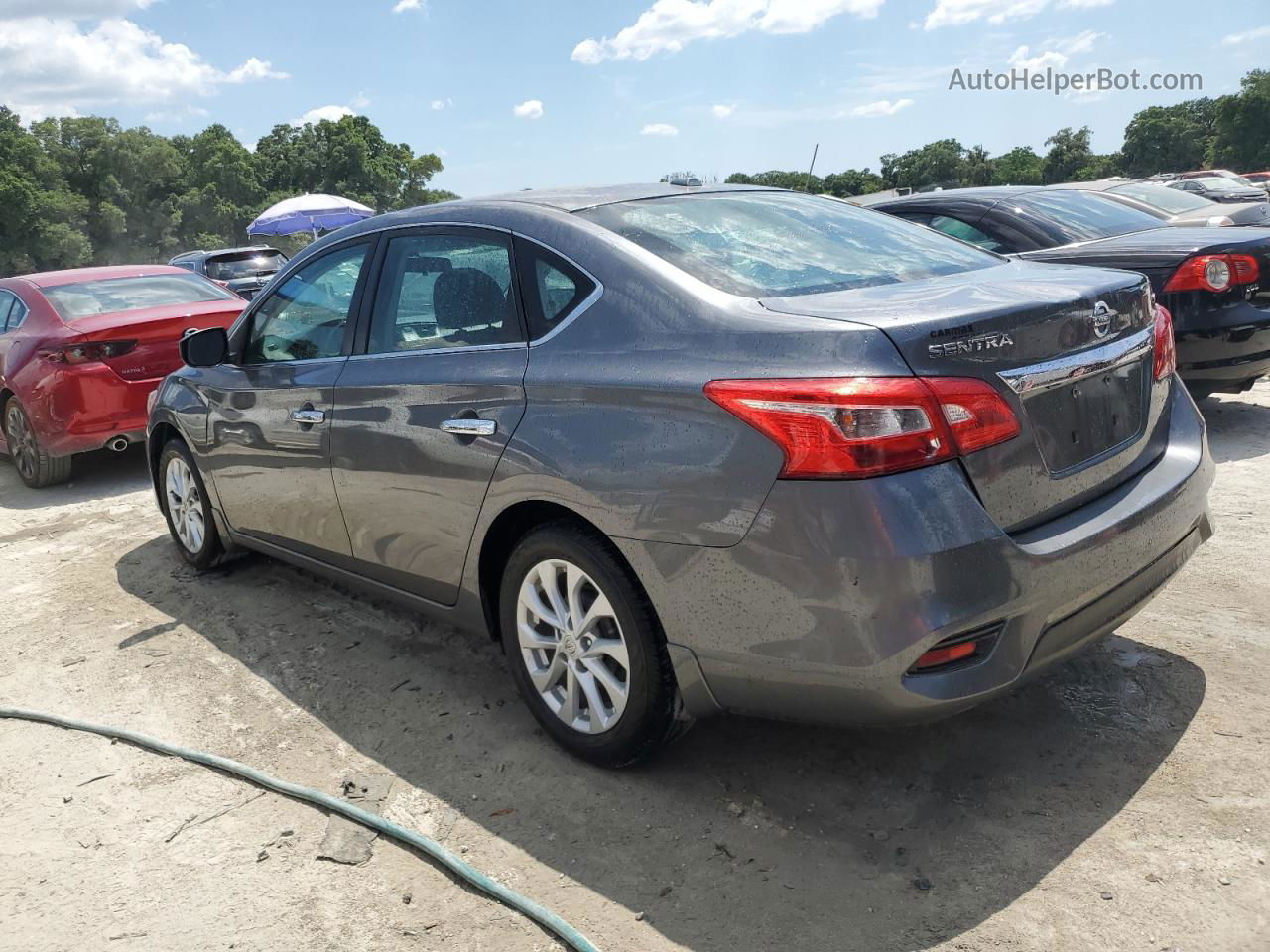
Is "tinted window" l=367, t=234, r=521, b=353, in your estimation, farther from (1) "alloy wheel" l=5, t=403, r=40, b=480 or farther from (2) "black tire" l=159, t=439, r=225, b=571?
(1) "alloy wheel" l=5, t=403, r=40, b=480

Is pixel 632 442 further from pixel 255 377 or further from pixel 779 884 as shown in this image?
pixel 255 377

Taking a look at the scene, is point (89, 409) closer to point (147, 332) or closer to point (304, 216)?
point (147, 332)

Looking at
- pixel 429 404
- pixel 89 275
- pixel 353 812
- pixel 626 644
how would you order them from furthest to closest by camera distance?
pixel 89 275 → pixel 429 404 → pixel 353 812 → pixel 626 644

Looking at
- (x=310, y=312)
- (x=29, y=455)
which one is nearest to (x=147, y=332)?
(x=29, y=455)

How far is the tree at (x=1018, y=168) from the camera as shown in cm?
8986

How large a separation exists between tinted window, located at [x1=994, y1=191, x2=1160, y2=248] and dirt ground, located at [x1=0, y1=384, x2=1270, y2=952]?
301 cm

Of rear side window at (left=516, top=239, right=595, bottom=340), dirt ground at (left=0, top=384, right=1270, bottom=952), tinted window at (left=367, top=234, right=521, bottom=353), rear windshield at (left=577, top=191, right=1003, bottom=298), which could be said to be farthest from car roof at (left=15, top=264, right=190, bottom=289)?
rear windshield at (left=577, top=191, right=1003, bottom=298)

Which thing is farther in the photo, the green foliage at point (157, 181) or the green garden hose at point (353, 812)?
the green foliage at point (157, 181)

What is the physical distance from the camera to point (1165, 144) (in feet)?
295

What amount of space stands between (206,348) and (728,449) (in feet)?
9.84

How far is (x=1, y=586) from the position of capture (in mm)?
5508

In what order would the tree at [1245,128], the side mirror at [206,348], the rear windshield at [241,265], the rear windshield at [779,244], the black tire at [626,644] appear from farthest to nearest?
the tree at [1245,128] → the rear windshield at [241,265] → the side mirror at [206,348] → the rear windshield at [779,244] → the black tire at [626,644]

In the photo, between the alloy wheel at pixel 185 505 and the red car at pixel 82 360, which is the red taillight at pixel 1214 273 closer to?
the alloy wheel at pixel 185 505

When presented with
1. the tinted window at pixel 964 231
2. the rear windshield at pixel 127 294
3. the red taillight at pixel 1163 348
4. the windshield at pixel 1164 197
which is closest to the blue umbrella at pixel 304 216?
the rear windshield at pixel 127 294
